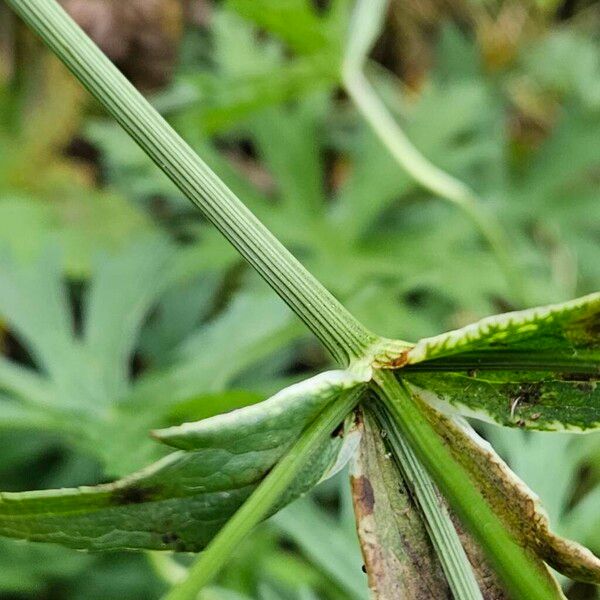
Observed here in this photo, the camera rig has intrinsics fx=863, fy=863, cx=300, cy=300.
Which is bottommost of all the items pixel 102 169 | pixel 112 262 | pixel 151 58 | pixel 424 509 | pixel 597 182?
pixel 424 509

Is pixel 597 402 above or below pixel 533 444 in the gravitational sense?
below

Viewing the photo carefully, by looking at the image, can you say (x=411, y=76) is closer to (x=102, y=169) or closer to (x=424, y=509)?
(x=102, y=169)

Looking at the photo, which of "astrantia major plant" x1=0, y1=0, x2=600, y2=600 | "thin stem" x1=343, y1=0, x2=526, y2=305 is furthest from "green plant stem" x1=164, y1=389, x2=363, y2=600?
"thin stem" x1=343, y1=0, x2=526, y2=305

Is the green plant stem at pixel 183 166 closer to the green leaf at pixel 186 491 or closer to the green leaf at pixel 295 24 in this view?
the green leaf at pixel 186 491

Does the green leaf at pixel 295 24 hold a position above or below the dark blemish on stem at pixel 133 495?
above

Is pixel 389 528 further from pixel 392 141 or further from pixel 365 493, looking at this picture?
pixel 392 141

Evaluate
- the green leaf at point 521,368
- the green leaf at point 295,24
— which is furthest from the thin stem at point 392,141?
the green leaf at point 521,368

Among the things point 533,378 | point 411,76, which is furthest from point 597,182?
point 533,378

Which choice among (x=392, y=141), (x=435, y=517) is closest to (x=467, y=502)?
(x=435, y=517)
